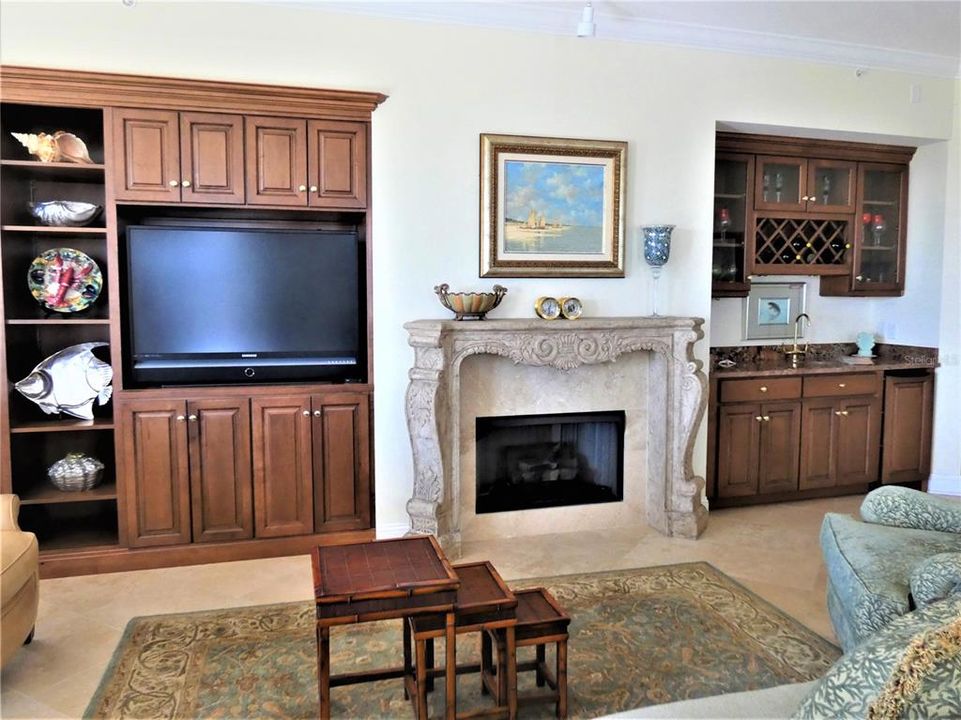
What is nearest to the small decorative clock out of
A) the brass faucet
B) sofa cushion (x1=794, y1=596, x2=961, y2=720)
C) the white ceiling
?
the white ceiling

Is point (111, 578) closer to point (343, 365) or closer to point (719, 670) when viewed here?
point (343, 365)

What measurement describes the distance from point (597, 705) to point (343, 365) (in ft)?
7.24

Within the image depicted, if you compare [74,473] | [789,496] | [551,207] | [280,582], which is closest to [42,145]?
[74,473]

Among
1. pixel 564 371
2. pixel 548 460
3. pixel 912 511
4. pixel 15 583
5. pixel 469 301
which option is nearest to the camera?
pixel 15 583

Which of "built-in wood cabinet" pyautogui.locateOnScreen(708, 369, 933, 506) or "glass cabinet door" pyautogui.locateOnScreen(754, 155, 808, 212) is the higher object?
"glass cabinet door" pyautogui.locateOnScreen(754, 155, 808, 212)

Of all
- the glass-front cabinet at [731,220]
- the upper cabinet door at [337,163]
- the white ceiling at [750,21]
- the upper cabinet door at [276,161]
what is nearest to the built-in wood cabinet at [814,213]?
the glass-front cabinet at [731,220]

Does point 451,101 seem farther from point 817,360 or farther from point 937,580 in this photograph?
point 817,360

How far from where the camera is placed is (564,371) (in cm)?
435

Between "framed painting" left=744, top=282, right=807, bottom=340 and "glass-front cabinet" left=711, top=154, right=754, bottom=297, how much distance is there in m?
0.37

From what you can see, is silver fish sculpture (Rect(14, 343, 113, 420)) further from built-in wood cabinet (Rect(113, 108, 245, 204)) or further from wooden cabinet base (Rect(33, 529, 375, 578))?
built-in wood cabinet (Rect(113, 108, 245, 204))

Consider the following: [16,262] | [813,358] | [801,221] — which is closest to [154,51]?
[16,262]

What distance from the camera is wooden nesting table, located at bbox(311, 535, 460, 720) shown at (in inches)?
84.9

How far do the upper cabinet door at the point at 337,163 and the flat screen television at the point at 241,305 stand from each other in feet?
0.67

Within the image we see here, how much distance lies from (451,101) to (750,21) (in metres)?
1.78
